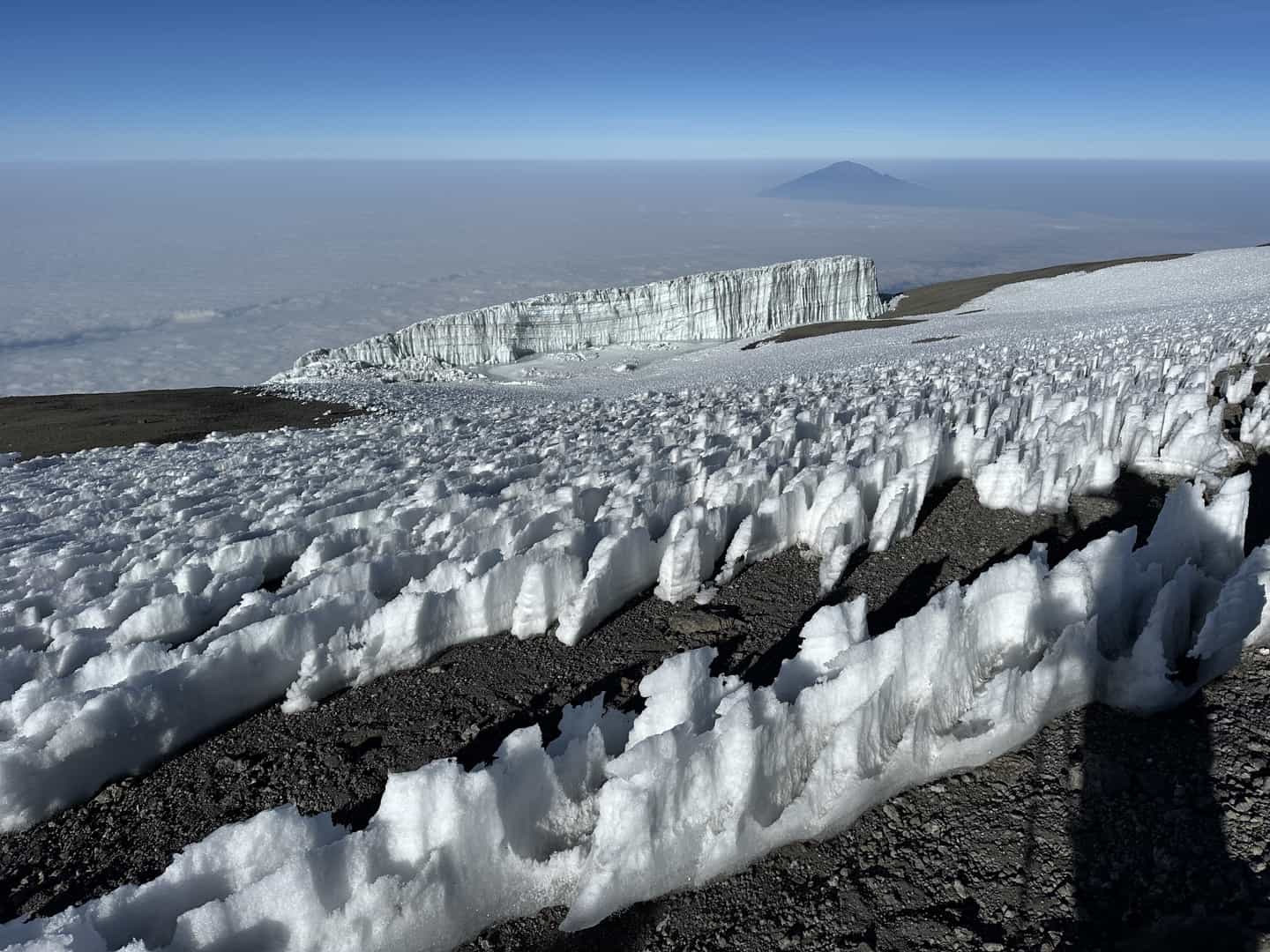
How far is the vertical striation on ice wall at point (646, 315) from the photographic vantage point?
162 feet

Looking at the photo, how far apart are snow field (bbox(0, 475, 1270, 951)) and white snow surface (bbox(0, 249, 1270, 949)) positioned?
0.04 feet

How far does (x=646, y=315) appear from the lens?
182 feet

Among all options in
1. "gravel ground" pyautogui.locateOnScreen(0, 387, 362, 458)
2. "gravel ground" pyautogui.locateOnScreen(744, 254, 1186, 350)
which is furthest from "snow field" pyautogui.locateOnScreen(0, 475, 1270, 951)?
"gravel ground" pyautogui.locateOnScreen(744, 254, 1186, 350)

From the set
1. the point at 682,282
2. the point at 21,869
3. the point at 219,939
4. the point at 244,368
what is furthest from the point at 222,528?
the point at 244,368

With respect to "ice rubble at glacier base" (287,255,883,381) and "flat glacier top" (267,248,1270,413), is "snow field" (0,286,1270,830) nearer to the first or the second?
"flat glacier top" (267,248,1270,413)

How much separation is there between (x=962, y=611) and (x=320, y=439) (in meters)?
16.2

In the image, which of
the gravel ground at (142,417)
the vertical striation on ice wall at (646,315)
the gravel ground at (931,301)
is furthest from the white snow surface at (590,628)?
the vertical striation on ice wall at (646,315)

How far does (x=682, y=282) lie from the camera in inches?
2137

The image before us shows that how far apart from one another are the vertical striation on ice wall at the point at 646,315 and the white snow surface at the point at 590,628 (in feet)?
131

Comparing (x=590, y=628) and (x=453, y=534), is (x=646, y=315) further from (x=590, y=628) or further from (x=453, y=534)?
(x=590, y=628)

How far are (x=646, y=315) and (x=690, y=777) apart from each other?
54598mm

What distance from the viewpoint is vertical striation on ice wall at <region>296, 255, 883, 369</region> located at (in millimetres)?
49250

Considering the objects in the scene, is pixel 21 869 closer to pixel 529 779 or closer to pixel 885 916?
pixel 529 779

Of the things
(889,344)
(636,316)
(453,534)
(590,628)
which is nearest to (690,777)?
(590,628)
